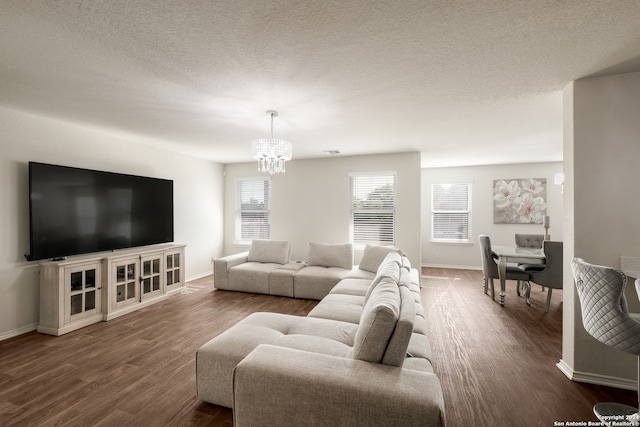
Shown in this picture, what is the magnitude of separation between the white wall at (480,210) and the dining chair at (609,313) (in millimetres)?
5101

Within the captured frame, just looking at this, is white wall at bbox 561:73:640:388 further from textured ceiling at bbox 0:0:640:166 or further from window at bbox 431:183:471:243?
window at bbox 431:183:471:243

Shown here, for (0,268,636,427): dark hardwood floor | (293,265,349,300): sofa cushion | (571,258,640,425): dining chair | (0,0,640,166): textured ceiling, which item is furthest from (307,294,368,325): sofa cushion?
(0,0,640,166): textured ceiling

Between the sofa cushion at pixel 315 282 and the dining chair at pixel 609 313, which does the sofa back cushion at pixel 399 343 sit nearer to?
the dining chair at pixel 609 313

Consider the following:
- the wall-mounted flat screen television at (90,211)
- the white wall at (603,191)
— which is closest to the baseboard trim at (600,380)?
the white wall at (603,191)

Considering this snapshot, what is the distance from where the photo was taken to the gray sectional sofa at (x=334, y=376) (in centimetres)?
132

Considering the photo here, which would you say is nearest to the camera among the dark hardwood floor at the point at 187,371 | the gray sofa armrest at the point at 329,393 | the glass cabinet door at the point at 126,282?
the gray sofa armrest at the point at 329,393

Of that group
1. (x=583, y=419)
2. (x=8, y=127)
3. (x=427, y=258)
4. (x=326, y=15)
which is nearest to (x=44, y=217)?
(x=8, y=127)

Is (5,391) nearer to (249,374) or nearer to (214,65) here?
(249,374)

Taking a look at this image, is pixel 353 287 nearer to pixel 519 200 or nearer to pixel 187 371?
pixel 187 371

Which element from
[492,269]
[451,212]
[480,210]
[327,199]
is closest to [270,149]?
[327,199]

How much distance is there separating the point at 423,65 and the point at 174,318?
399 centimetres

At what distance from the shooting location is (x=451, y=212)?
273 inches

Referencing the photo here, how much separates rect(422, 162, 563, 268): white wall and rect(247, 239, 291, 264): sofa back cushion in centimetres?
386

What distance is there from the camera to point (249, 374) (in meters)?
1.51
